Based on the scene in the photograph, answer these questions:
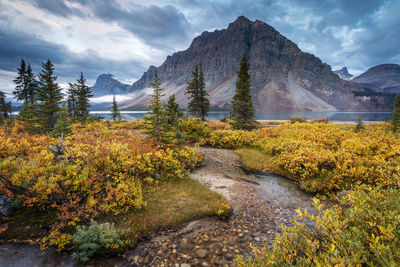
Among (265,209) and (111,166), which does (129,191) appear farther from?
(265,209)

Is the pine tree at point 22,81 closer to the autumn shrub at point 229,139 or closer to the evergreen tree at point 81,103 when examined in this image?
the evergreen tree at point 81,103

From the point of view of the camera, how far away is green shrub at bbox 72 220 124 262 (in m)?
4.52

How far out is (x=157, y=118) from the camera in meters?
11.4

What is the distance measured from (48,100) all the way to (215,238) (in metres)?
26.1

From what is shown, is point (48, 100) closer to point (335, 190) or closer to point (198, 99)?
point (198, 99)

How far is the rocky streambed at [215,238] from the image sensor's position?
457 centimetres

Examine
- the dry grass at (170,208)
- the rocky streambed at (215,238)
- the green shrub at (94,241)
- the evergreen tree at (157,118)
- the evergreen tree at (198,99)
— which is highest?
the evergreen tree at (198,99)

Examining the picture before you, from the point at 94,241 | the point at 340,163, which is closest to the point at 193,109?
the point at 340,163

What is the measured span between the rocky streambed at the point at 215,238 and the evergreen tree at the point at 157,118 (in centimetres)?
480

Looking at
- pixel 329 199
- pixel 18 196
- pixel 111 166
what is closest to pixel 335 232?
pixel 329 199

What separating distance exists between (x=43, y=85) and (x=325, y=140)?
3188 cm

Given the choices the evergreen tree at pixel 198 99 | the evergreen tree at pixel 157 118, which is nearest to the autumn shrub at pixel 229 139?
the evergreen tree at pixel 157 118

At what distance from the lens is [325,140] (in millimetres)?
13977

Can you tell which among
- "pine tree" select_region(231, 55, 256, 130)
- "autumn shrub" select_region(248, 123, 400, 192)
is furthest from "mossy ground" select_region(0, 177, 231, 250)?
"pine tree" select_region(231, 55, 256, 130)
